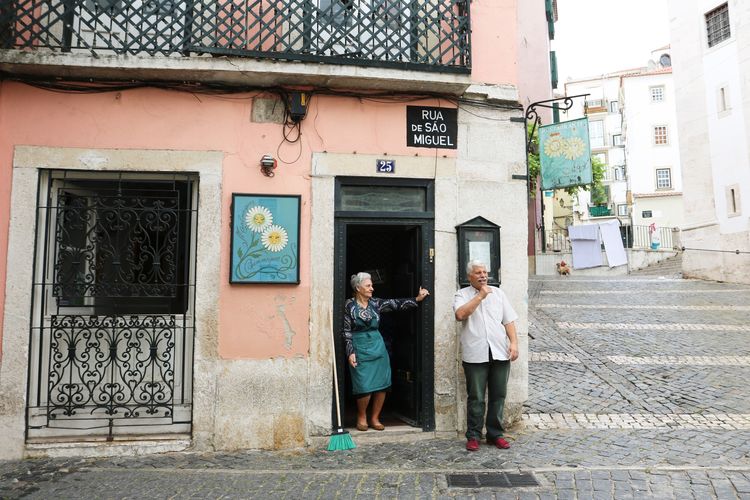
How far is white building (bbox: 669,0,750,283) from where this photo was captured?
1886 centimetres

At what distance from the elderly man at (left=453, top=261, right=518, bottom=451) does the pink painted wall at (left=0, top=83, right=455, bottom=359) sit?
1748mm

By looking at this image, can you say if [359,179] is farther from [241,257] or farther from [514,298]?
[514,298]

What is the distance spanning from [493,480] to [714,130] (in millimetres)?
20433

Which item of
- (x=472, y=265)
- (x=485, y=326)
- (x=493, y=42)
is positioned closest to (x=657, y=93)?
(x=493, y=42)

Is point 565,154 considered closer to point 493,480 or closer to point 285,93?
A: point 285,93

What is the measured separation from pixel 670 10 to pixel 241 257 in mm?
23255

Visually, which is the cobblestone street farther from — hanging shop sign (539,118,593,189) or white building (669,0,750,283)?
white building (669,0,750,283)

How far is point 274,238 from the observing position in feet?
19.2

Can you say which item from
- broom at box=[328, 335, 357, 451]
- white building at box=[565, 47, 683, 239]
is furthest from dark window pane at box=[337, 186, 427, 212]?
white building at box=[565, 47, 683, 239]

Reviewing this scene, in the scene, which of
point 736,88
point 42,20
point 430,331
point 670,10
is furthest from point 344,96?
point 670,10

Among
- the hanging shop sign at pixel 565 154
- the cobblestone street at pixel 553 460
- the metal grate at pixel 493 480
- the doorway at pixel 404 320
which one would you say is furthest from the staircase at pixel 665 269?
the metal grate at pixel 493 480

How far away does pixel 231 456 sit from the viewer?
5.50 metres

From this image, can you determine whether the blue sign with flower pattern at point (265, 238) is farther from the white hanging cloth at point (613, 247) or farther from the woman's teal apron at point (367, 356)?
the white hanging cloth at point (613, 247)

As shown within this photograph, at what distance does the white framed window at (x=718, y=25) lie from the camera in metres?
19.7
